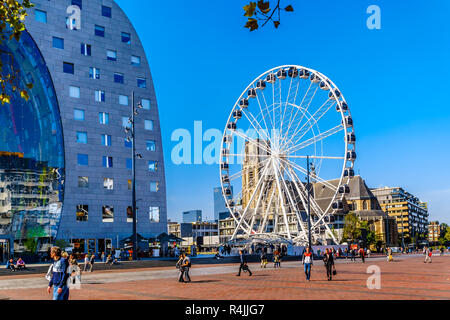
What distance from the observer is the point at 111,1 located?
72000 millimetres

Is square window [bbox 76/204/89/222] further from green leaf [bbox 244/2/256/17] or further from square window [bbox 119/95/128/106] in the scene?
green leaf [bbox 244/2/256/17]

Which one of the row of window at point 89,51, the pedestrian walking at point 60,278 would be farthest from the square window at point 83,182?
the pedestrian walking at point 60,278

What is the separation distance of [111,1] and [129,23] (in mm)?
3884

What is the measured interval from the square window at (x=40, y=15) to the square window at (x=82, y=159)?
58.4 feet

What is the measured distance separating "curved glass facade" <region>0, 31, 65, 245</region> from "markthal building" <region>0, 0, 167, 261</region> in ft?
0.40

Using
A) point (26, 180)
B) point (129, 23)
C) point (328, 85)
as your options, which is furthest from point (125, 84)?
point (328, 85)

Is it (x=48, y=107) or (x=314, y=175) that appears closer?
(x=314, y=175)

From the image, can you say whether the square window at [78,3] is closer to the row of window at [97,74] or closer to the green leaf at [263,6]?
the row of window at [97,74]

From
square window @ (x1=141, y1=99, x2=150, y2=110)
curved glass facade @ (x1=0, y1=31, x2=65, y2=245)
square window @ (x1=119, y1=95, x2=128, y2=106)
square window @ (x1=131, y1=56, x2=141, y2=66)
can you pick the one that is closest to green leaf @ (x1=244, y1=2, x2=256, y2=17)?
curved glass facade @ (x1=0, y1=31, x2=65, y2=245)

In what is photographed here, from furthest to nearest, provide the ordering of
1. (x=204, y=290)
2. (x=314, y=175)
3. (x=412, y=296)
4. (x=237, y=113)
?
(x=237, y=113) → (x=314, y=175) → (x=204, y=290) → (x=412, y=296)

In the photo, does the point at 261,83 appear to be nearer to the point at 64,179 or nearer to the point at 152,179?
the point at 152,179

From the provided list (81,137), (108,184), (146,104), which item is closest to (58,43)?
(81,137)

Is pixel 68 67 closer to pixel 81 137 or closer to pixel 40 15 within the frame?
pixel 40 15

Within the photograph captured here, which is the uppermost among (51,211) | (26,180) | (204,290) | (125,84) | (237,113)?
(125,84)
